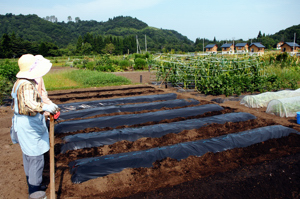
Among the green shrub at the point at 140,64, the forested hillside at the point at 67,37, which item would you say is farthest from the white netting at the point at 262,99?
the forested hillside at the point at 67,37

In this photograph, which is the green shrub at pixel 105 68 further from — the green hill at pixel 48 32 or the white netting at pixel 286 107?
the green hill at pixel 48 32

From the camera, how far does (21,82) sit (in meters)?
2.69

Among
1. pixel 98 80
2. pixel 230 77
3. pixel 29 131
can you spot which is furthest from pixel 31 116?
pixel 98 80

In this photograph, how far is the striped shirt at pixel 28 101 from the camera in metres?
2.60

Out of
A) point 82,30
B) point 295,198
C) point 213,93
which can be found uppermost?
point 82,30

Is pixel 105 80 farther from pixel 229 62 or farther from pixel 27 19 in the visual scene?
pixel 27 19

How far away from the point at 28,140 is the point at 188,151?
102 inches

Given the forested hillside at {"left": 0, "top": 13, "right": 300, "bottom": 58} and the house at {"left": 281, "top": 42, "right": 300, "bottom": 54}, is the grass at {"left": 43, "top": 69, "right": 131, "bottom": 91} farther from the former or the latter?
the house at {"left": 281, "top": 42, "right": 300, "bottom": 54}

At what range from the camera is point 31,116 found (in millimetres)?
2705

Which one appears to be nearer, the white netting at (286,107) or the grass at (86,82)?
the white netting at (286,107)

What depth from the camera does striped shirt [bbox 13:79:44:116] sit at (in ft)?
8.53

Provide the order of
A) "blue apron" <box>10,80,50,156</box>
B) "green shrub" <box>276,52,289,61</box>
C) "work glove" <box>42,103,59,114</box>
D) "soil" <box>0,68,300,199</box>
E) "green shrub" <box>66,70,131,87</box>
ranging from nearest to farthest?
"work glove" <box>42,103,59,114</box>, "blue apron" <box>10,80,50,156</box>, "soil" <box>0,68,300,199</box>, "green shrub" <box>66,70,131,87</box>, "green shrub" <box>276,52,289,61</box>

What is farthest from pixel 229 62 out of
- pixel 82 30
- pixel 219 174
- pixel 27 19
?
pixel 82 30

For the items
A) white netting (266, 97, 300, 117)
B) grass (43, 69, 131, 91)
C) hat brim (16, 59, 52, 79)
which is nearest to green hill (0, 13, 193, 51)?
grass (43, 69, 131, 91)
